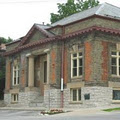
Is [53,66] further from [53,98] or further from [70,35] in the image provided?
[70,35]

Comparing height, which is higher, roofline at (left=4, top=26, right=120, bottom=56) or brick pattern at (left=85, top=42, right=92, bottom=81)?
roofline at (left=4, top=26, right=120, bottom=56)

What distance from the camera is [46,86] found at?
37.1 metres

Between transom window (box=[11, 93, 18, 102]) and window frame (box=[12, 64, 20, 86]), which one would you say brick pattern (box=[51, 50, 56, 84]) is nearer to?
window frame (box=[12, 64, 20, 86])

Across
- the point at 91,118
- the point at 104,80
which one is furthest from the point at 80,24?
the point at 91,118

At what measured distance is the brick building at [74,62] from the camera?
33156 mm

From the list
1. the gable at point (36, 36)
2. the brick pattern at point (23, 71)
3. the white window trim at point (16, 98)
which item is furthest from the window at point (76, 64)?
the white window trim at point (16, 98)

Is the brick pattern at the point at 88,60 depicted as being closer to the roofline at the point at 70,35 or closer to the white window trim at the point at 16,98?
the roofline at the point at 70,35

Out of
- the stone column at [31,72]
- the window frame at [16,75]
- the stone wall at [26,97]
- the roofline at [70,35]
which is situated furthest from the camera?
the window frame at [16,75]

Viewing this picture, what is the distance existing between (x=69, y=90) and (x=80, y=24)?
5.83 meters

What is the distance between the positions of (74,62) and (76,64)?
1.29 feet

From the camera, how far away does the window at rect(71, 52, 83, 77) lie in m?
34.9

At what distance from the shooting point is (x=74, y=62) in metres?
35.8

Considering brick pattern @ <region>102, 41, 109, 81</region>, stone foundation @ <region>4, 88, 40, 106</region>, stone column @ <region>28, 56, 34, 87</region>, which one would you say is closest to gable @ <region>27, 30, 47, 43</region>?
stone column @ <region>28, 56, 34, 87</region>

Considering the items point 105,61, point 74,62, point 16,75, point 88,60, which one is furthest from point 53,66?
point 16,75
